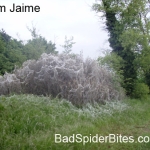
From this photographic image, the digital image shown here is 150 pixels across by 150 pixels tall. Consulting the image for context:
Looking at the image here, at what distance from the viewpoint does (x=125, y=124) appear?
5023 mm

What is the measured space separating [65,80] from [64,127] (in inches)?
107

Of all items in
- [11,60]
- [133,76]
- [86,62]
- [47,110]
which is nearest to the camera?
[47,110]

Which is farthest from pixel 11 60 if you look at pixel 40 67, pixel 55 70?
pixel 55 70

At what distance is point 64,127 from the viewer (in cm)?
402

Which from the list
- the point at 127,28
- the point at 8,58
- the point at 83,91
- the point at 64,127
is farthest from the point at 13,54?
the point at 64,127

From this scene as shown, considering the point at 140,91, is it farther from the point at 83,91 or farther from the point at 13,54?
the point at 13,54

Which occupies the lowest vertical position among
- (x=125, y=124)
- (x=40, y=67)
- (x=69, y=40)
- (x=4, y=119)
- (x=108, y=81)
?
(x=125, y=124)

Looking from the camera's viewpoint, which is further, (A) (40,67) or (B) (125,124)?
(A) (40,67)

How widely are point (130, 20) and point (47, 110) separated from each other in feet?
21.9

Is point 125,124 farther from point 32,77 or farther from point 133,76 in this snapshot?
point 133,76

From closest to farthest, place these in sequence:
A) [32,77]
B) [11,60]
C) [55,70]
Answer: [55,70] < [32,77] < [11,60]

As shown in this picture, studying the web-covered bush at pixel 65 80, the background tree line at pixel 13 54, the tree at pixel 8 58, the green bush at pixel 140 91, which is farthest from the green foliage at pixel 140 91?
the tree at pixel 8 58

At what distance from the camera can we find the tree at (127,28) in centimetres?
932

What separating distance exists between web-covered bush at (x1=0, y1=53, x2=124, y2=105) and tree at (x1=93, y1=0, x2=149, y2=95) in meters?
2.31
